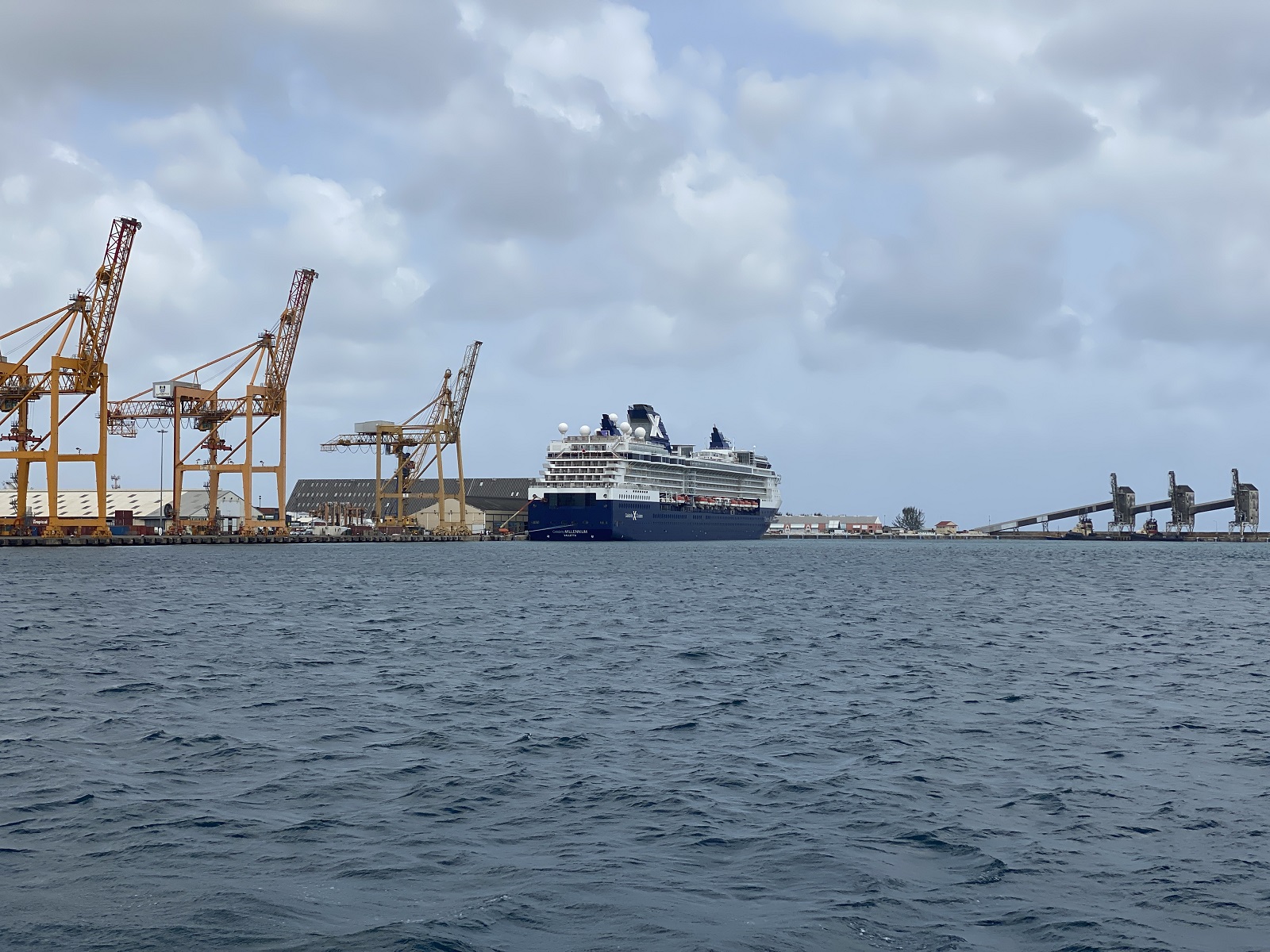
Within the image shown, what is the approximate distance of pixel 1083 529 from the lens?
7510 inches

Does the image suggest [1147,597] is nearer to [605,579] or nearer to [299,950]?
[605,579]

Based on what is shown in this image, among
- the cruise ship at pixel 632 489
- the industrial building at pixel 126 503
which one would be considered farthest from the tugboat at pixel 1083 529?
the industrial building at pixel 126 503

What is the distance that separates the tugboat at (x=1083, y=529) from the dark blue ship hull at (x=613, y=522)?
298 feet

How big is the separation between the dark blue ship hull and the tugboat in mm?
90894

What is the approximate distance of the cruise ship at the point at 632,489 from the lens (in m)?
114

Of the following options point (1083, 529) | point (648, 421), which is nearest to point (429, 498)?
point (648, 421)

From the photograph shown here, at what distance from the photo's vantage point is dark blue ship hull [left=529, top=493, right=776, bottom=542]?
113 metres

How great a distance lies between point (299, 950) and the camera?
814 cm

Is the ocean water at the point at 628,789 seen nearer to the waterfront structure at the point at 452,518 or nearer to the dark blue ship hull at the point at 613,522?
the dark blue ship hull at the point at 613,522

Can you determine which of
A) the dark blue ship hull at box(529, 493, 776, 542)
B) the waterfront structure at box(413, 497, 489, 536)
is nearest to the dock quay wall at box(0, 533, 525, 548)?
the waterfront structure at box(413, 497, 489, 536)

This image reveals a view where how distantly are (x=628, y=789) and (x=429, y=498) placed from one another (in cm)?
14515

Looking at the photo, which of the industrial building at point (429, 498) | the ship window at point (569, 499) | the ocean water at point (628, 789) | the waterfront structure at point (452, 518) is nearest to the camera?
the ocean water at point (628, 789)

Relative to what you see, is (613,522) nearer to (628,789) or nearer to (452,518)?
(452,518)

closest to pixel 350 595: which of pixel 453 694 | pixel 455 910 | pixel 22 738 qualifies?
pixel 453 694
